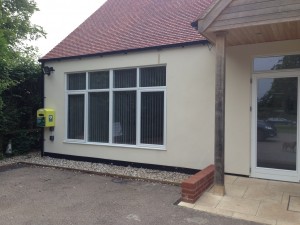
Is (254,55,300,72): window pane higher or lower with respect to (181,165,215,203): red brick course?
higher

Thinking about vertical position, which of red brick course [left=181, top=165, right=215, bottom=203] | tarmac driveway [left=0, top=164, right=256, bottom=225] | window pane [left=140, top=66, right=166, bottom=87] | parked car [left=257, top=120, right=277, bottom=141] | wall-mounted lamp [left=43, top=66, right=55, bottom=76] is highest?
wall-mounted lamp [left=43, top=66, right=55, bottom=76]

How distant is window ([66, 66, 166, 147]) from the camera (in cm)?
725

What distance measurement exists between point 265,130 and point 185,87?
205 centimetres

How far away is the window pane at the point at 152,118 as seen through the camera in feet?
23.6

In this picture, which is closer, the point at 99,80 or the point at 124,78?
the point at 124,78

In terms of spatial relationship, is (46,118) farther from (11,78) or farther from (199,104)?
(199,104)

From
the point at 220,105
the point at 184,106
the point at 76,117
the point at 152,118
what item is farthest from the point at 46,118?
the point at 220,105

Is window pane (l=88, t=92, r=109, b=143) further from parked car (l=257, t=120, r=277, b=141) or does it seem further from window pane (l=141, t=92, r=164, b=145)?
parked car (l=257, t=120, r=277, b=141)

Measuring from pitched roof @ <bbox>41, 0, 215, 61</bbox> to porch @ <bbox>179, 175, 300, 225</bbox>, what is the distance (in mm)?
3425

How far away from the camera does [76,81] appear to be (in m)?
8.66

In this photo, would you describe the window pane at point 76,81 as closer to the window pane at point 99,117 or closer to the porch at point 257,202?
the window pane at point 99,117

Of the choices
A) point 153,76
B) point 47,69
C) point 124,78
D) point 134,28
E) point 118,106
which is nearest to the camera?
point 153,76

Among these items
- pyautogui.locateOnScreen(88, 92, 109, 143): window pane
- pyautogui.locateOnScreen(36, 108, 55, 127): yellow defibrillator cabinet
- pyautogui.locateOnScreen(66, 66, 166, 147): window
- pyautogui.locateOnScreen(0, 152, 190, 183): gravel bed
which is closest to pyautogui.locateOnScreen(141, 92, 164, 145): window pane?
pyautogui.locateOnScreen(66, 66, 166, 147): window

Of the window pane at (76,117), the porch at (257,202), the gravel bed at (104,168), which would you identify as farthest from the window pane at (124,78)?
the porch at (257,202)
